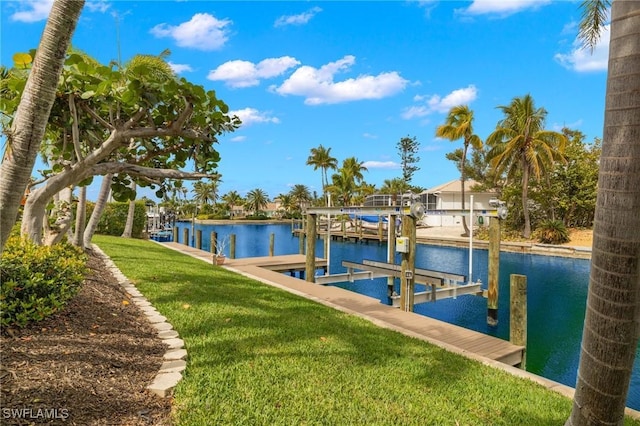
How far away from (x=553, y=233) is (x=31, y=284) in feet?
94.9

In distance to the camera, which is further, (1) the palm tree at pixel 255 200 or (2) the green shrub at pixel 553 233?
(1) the palm tree at pixel 255 200

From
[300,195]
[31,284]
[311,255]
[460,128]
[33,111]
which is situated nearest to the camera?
[33,111]

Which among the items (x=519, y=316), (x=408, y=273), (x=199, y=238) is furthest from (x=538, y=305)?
(x=199, y=238)

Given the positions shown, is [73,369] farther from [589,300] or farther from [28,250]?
[589,300]

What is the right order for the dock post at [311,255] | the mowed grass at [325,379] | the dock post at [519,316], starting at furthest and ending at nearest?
the dock post at [311,255]
the dock post at [519,316]
the mowed grass at [325,379]

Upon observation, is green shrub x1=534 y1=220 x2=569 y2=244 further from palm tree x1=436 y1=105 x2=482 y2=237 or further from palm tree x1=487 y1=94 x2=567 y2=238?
palm tree x1=436 y1=105 x2=482 y2=237

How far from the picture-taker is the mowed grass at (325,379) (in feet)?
10.4

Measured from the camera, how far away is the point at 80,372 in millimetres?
3186

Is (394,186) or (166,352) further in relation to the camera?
(394,186)

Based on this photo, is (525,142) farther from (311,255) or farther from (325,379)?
(325,379)

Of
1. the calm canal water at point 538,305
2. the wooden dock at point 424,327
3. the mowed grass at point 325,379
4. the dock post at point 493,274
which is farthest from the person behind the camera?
the dock post at point 493,274

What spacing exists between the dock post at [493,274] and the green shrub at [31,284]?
9316mm

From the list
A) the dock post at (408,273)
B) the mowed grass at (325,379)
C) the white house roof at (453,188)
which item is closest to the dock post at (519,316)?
the dock post at (408,273)

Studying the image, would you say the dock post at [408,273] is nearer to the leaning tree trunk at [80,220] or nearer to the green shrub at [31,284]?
the green shrub at [31,284]
